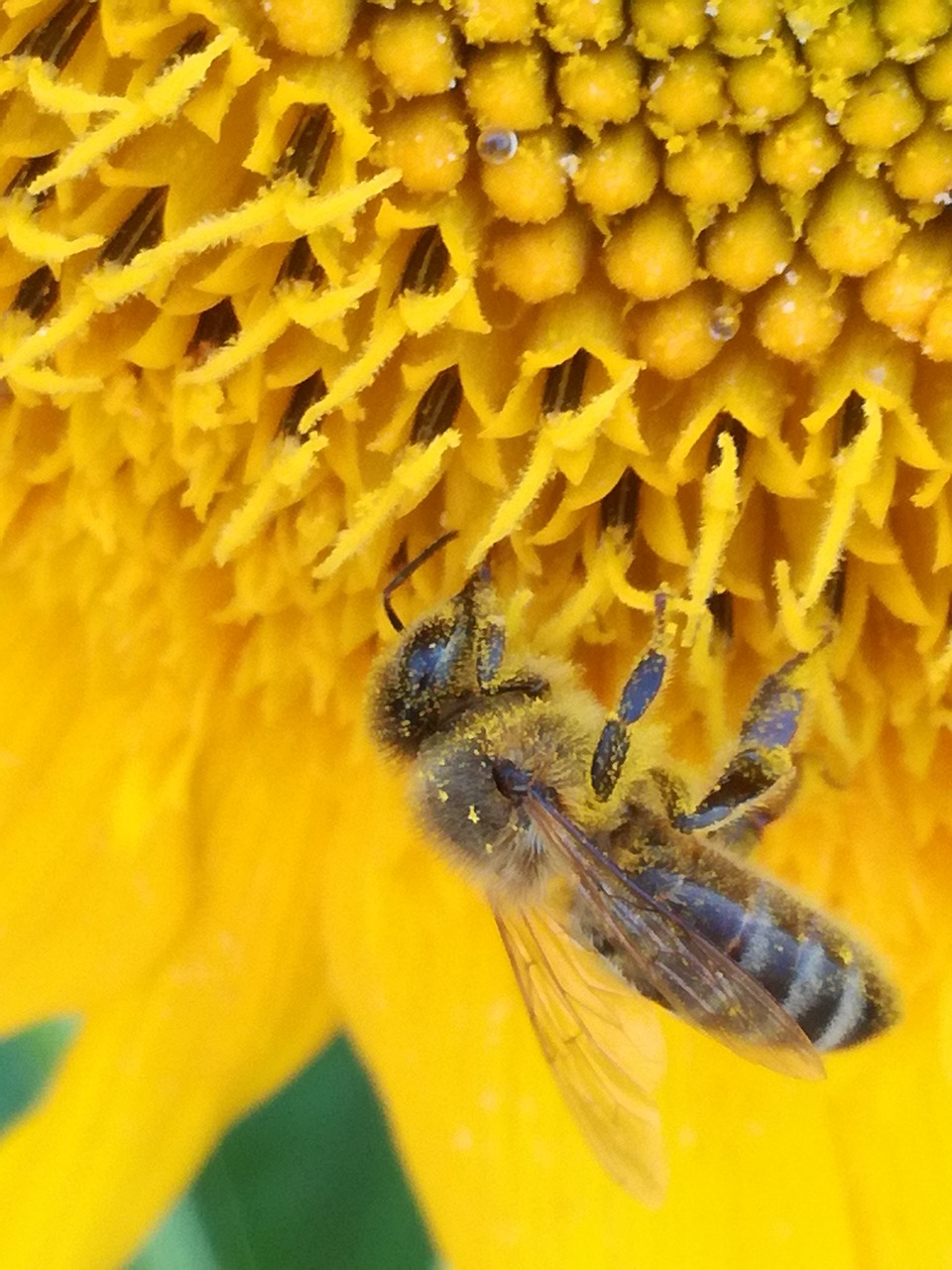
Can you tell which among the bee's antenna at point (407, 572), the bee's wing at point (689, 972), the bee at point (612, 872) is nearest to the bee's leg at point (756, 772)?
the bee at point (612, 872)

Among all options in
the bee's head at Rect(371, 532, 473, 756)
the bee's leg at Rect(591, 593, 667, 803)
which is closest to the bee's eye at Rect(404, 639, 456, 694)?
the bee's head at Rect(371, 532, 473, 756)

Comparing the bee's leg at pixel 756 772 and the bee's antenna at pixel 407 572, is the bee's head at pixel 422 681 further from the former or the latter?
the bee's leg at pixel 756 772

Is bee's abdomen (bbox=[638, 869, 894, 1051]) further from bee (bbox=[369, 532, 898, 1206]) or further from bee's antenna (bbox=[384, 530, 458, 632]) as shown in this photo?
bee's antenna (bbox=[384, 530, 458, 632])

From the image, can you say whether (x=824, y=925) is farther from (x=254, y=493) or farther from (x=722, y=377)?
(x=254, y=493)

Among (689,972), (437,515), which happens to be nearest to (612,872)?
(689,972)

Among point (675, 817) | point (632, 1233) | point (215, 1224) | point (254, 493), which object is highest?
point (254, 493)

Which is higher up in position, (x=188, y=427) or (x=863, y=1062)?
(x=188, y=427)

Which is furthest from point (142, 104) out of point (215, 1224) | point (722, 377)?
point (215, 1224)
